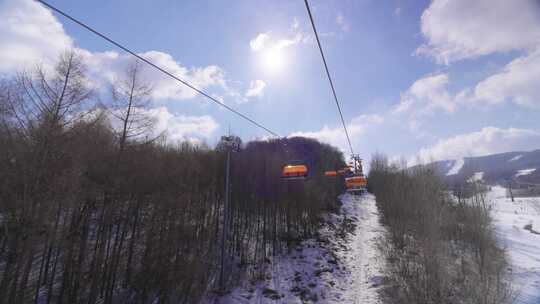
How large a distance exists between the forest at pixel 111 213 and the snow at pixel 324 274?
1220 mm

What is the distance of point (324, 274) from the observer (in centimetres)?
1466

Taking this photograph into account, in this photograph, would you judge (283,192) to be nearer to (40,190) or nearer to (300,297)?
(300,297)

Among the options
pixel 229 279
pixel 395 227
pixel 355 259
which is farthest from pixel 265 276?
pixel 395 227

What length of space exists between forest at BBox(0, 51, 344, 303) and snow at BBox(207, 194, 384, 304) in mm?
1220

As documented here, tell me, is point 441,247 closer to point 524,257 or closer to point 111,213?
point 524,257

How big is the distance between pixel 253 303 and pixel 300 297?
2461mm

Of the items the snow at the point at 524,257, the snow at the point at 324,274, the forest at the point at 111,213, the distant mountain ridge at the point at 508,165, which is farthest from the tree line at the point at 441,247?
the distant mountain ridge at the point at 508,165

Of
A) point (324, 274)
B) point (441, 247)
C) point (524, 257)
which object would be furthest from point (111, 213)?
point (524, 257)

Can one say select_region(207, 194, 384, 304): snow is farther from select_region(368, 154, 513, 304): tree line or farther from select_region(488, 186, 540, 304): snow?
select_region(488, 186, 540, 304): snow

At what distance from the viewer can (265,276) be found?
14.1 metres

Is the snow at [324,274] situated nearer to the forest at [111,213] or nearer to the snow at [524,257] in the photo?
the forest at [111,213]

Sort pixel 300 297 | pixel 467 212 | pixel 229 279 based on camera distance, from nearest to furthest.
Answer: pixel 300 297
pixel 229 279
pixel 467 212

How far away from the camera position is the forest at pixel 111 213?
228 inches

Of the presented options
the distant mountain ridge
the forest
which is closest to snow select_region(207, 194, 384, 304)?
the forest
